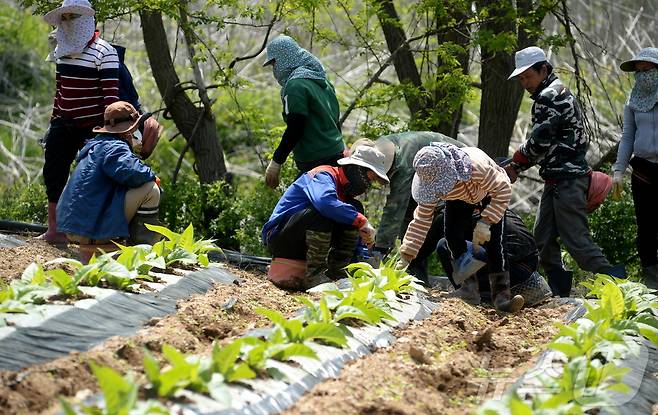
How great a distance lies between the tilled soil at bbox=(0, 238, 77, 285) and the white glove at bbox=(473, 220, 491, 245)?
2526mm

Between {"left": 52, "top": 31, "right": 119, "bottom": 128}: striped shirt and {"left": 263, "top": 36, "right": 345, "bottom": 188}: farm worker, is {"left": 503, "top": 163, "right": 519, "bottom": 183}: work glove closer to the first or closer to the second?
{"left": 263, "top": 36, "right": 345, "bottom": 188}: farm worker

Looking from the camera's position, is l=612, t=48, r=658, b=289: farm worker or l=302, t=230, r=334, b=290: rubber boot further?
l=612, t=48, r=658, b=289: farm worker

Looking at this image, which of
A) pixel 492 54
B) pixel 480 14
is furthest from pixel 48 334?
pixel 492 54

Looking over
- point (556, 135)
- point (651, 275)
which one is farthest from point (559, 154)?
point (651, 275)

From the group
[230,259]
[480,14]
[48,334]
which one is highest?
[480,14]

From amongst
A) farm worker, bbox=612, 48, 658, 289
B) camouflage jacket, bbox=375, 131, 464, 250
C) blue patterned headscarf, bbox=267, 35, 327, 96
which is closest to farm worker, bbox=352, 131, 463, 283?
camouflage jacket, bbox=375, 131, 464, 250

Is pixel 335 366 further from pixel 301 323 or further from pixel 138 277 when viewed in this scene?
pixel 138 277

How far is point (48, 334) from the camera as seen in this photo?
13.6 ft

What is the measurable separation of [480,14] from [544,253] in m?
2.25

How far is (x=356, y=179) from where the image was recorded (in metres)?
6.47

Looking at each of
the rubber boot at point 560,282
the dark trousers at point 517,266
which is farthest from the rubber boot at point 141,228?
the rubber boot at point 560,282

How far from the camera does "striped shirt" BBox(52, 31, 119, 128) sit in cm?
713

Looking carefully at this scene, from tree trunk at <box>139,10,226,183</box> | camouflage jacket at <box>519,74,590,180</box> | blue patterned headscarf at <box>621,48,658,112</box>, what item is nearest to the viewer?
camouflage jacket at <box>519,74,590,180</box>

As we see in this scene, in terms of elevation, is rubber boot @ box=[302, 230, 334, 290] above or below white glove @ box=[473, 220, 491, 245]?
below
